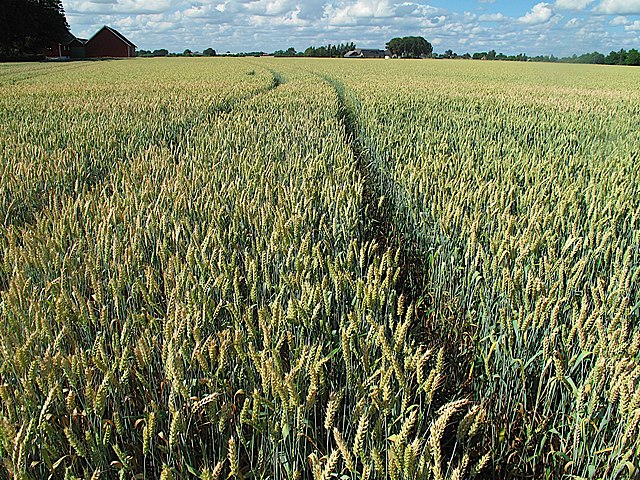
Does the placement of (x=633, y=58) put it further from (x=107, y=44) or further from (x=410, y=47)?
(x=107, y=44)

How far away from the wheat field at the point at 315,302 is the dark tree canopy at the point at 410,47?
7227 centimetres

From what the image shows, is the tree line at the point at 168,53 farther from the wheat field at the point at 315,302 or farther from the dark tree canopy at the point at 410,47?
the wheat field at the point at 315,302

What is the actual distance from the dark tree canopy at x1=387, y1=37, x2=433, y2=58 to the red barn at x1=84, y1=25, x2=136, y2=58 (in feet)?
120

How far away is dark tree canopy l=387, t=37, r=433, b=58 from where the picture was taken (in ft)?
243

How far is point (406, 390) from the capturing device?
122 cm

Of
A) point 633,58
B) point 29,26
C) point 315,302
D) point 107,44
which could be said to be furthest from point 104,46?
point 315,302

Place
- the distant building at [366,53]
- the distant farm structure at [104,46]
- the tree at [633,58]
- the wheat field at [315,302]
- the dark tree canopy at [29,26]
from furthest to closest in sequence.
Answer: the distant building at [366,53]
the distant farm structure at [104,46]
the tree at [633,58]
the dark tree canopy at [29,26]
the wheat field at [315,302]

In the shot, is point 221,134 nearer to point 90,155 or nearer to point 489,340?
point 90,155

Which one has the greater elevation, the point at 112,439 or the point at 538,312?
the point at 538,312

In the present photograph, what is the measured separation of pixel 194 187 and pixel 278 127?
8.89ft

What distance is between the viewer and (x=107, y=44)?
204 ft

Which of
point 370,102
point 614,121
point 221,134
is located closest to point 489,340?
point 221,134

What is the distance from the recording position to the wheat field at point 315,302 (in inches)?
47.9

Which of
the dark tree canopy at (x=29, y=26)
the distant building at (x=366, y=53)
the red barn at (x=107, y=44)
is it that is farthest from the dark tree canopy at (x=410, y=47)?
the dark tree canopy at (x=29, y=26)
